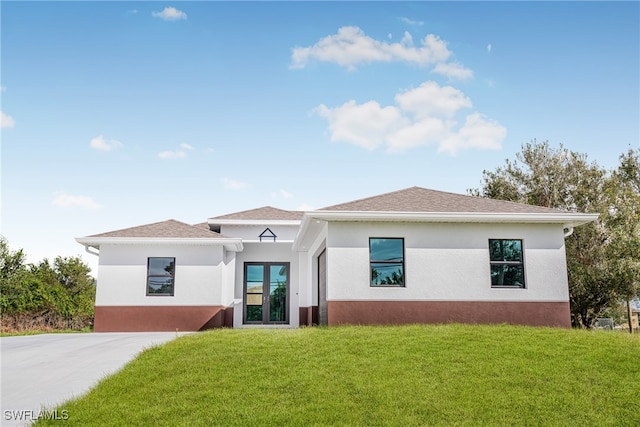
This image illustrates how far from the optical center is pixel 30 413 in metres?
6.90

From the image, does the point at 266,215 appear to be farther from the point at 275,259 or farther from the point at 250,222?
the point at 275,259

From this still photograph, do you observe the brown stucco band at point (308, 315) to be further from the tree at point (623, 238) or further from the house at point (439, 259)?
the tree at point (623, 238)

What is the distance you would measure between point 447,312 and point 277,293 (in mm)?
7997

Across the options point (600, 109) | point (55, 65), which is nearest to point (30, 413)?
point (55, 65)

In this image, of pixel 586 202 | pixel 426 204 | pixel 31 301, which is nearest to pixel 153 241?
pixel 31 301

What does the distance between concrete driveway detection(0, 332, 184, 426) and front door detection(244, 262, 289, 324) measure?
22.9ft

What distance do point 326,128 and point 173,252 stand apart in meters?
6.99

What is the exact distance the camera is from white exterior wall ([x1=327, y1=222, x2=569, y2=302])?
515 inches

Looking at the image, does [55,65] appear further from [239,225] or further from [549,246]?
[549,246]

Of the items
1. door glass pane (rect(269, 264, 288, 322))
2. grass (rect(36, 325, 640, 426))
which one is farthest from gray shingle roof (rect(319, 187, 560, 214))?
door glass pane (rect(269, 264, 288, 322))

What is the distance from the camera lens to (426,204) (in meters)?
14.1

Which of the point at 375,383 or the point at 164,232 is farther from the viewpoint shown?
the point at 164,232

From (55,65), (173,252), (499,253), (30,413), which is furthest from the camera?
(173,252)

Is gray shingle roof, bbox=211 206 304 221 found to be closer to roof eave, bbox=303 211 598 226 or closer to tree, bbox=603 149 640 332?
roof eave, bbox=303 211 598 226
